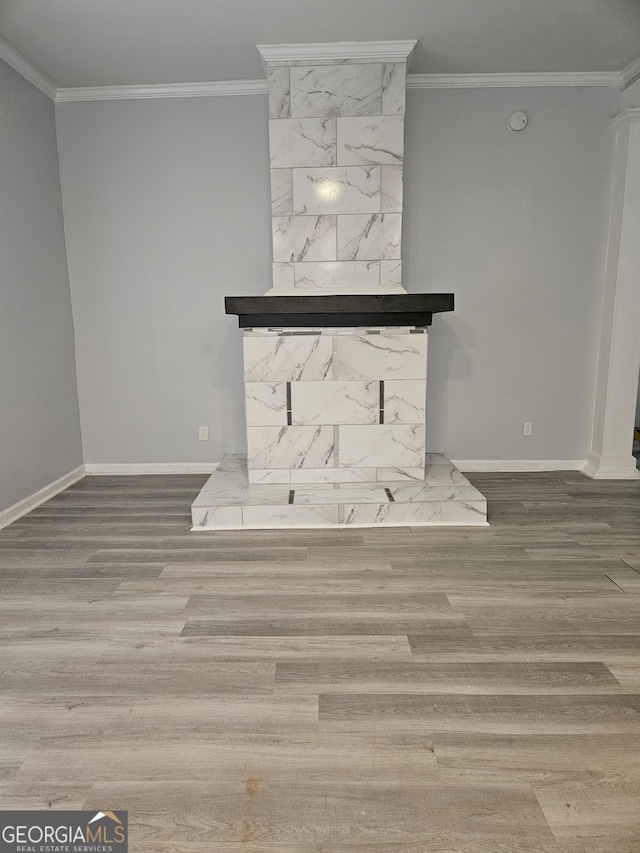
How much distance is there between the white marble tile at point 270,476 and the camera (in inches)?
127

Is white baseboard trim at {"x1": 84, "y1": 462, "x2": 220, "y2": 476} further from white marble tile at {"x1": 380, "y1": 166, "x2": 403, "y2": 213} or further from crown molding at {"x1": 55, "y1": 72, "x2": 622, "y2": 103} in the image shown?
crown molding at {"x1": 55, "y1": 72, "x2": 622, "y2": 103}

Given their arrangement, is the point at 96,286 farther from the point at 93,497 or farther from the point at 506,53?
the point at 506,53

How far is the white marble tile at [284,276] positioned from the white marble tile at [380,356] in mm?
519

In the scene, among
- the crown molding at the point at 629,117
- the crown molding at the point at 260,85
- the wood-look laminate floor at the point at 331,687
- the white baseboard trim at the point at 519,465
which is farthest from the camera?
the white baseboard trim at the point at 519,465

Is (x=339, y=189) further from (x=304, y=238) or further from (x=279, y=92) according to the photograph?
(x=279, y=92)

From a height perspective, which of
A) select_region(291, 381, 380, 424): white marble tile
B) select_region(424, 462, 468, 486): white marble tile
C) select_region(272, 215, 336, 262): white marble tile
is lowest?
select_region(424, 462, 468, 486): white marble tile

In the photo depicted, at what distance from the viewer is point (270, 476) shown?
10.6 ft

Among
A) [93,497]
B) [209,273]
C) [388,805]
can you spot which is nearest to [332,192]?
[209,273]

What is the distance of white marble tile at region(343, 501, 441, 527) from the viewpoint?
9.62 ft

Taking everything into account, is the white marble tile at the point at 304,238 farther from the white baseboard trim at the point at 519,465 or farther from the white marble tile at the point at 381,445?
the white baseboard trim at the point at 519,465

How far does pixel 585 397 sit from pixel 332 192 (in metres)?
2.33

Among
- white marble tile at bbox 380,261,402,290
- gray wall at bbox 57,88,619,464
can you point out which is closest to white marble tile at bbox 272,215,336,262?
white marble tile at bbox 380,261,402,290

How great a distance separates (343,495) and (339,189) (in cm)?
183

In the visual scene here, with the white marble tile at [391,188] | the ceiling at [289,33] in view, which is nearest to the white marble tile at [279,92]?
the ceiling at [289,33]
